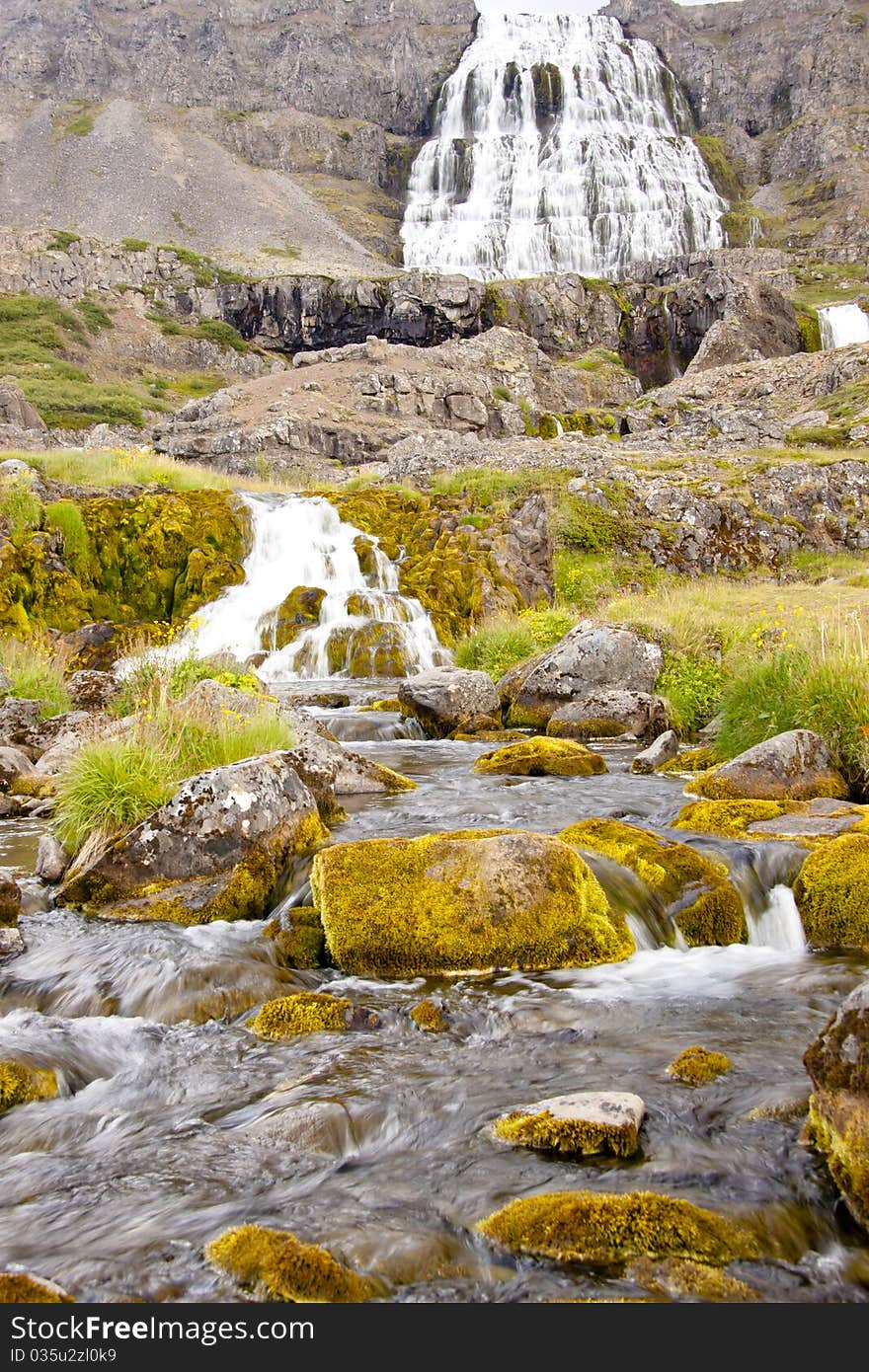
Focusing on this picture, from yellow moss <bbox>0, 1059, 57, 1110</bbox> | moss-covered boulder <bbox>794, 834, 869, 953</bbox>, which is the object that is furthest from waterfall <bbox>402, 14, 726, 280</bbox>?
yellow moss <bbox>0, 1059, 57, 1110</bbox>

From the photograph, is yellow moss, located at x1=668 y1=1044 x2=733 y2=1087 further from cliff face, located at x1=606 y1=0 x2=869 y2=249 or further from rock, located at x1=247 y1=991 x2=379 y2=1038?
cliff face, located at x1=606 y1=0 x2=869 y2=249

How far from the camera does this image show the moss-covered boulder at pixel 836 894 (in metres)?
5.04

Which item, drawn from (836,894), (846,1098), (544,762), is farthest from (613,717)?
(846,1098)

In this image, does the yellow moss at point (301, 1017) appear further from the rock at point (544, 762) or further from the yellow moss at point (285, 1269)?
the rock at point (544, 762)

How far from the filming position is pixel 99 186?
8581 centimetres

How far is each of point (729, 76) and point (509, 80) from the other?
39977 millimetres

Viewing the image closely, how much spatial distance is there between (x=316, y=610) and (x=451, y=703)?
6.51 metres

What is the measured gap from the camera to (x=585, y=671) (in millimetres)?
11773

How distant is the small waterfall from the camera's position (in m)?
51.6

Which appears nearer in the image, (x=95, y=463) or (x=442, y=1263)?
(x=442, y=1263)

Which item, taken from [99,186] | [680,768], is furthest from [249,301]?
[680,768]

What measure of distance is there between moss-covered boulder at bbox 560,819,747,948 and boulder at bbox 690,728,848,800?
169 cm

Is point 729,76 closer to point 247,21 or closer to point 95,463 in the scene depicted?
point 247,21

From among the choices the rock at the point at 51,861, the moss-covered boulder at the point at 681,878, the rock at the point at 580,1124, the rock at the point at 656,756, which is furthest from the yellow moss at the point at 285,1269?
the rock at the point at 656,756
